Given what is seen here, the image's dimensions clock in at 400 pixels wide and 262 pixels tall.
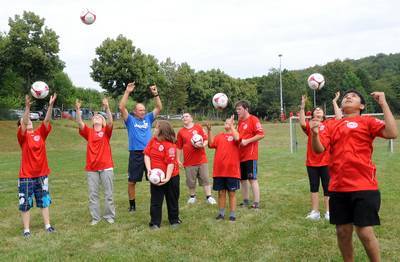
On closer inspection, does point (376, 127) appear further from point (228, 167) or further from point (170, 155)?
point (170, 155)

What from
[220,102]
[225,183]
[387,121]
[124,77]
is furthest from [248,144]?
[124,77]

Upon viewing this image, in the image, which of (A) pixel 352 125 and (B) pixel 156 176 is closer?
(A) pixel 352 125

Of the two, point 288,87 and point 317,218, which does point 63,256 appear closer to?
point 317,218

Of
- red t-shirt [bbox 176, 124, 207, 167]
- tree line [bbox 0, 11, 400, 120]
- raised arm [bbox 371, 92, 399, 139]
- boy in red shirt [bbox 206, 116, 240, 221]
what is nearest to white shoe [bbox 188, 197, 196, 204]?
red t-shirt [bbox 176, 124, 207, 167]

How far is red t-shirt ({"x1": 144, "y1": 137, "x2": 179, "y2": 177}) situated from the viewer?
676cm

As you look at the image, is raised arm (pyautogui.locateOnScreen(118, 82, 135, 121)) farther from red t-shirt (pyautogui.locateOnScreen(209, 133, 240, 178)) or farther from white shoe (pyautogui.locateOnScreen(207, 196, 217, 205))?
white shoe (pyautogui.locateOnScreen(207, 196, 217, 205))

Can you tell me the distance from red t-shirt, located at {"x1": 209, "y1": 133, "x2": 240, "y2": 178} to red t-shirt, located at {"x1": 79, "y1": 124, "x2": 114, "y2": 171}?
1.88 metres

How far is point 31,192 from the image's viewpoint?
6.51 metres

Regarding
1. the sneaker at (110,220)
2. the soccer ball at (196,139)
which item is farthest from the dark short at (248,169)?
the sneaker at (110,220)

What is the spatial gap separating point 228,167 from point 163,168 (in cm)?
111

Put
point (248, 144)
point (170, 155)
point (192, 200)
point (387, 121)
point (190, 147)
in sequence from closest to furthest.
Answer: point (387, 121)
point (170, 155)
point (248, 144)
point (190, 147)
point (192, 200)

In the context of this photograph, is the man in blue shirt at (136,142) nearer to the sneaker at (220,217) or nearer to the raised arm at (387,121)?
the sneaker at (220,217)

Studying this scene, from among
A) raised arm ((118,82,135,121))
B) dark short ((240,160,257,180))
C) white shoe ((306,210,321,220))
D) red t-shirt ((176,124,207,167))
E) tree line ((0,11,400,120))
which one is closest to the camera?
white shoe ((306,210,321,220))

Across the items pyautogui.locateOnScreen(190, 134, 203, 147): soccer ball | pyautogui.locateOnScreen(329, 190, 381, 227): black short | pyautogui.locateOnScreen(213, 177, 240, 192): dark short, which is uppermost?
pyautogui.locateOnScreen(190, 134, 203, 147): soccer ball
